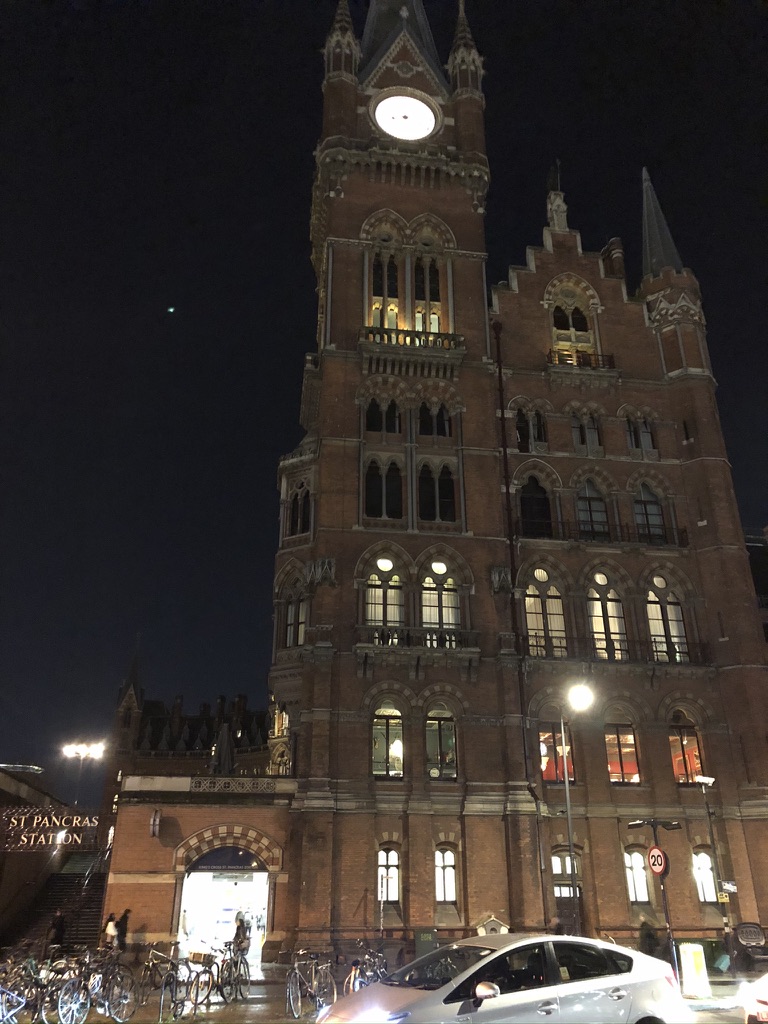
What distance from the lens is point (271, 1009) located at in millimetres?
19156

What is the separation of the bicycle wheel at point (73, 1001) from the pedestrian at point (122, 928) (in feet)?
38.5

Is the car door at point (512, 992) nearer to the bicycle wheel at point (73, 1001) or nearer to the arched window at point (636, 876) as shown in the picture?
the bicycle wheel at point (73, 1001)

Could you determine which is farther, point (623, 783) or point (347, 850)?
point (623, 783)

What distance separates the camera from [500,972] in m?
11.0

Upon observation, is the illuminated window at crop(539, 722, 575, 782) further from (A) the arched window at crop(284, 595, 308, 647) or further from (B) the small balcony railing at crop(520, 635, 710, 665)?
(A) the arched window at crop(284, 595, 308, 647)

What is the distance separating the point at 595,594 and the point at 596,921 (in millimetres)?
13631

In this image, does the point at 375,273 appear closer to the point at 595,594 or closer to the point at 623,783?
the point at 595,594

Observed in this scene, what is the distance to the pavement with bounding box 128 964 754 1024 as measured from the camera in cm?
1688

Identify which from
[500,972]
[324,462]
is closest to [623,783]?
[324,462]

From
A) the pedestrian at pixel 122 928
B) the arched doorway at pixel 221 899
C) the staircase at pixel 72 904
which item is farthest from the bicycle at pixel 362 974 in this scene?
the staircase at pixel 72 904

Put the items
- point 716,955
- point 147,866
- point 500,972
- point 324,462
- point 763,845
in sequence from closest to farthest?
point 500,972 → point 716,955 → point 147,866 → point 763,845 → point 324,462

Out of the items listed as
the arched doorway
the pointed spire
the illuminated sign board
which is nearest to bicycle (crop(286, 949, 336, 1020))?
the arched doorway

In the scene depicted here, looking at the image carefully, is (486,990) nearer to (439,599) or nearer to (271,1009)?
(271,1009)

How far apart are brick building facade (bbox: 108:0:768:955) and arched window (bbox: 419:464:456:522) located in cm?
14
